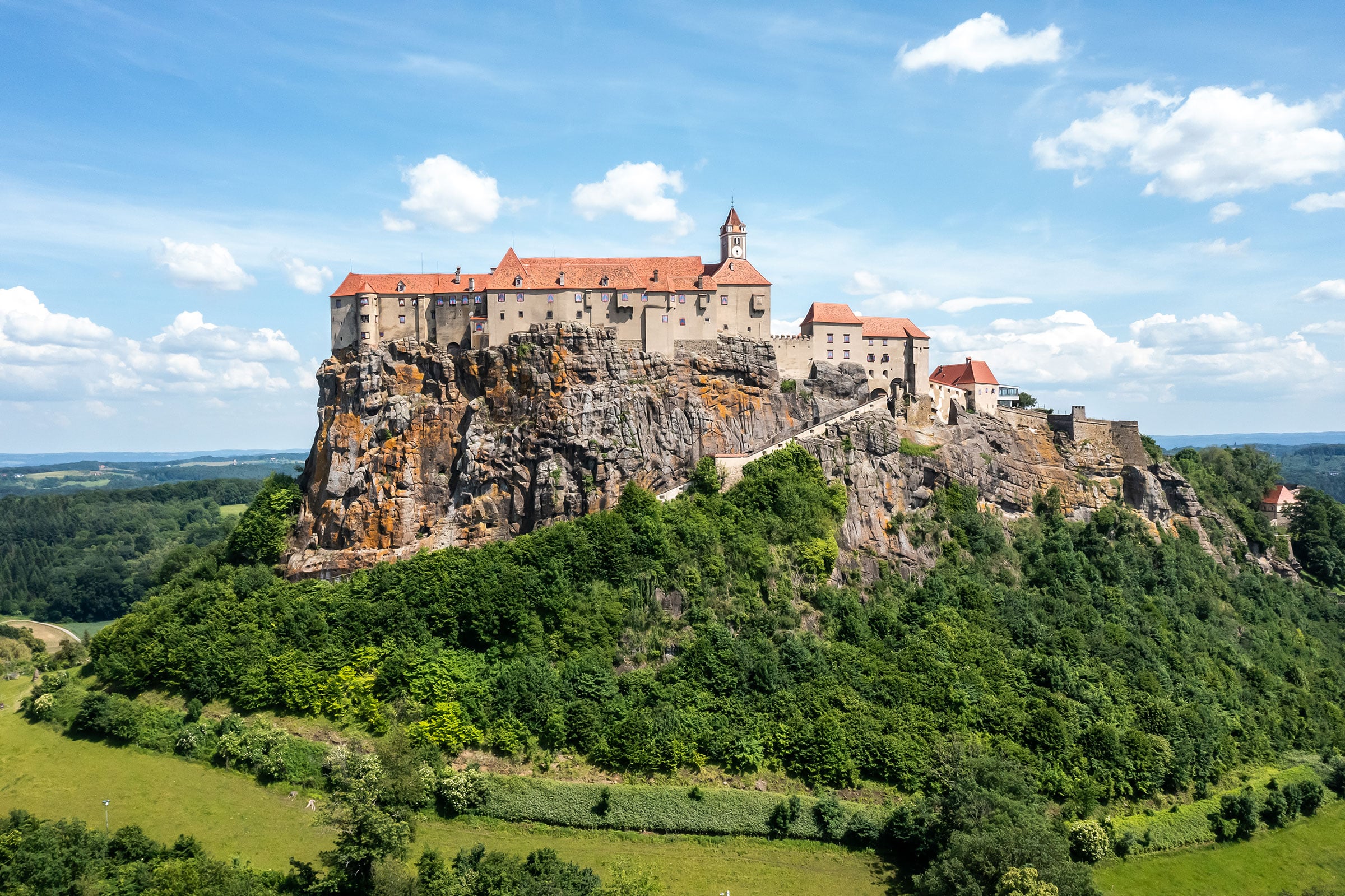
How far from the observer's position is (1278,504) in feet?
343

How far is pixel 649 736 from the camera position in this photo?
5581 cm

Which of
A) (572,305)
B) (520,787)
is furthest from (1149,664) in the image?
(572,305)

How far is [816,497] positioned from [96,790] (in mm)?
52371

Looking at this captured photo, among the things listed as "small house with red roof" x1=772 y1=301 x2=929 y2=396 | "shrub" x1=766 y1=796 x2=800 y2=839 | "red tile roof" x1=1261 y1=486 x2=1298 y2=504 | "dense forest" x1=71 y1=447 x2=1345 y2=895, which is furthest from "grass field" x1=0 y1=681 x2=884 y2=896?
"red tile roof" x1=1261 y1=486 x2=1298 y2=504

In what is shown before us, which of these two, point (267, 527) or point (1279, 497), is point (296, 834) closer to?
point (267, 527)

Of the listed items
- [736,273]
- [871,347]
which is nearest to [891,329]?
[871,347]

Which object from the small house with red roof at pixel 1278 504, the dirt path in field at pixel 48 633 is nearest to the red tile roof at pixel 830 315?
the small house with red roof at pixel 1278 504

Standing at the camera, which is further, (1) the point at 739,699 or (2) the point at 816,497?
(2) the point at 816,497

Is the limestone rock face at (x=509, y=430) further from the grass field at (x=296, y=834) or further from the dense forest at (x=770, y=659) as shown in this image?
the grass field at (x=296, y=834)

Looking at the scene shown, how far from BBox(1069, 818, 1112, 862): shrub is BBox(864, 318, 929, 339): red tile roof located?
44.0 meters

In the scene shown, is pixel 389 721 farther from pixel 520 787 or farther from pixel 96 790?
pixel 96 790

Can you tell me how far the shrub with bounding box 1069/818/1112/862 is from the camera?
5172 centimetres

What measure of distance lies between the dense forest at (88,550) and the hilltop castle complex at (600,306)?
42.0m

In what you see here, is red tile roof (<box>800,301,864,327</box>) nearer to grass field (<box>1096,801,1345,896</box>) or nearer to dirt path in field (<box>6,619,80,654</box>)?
grass field (<box>1096,801,1345,896</box>)
